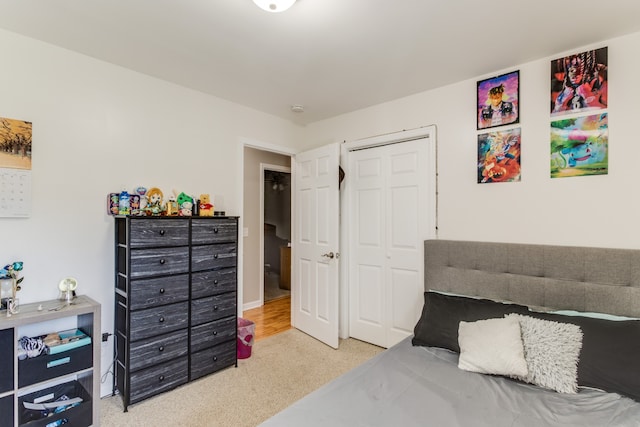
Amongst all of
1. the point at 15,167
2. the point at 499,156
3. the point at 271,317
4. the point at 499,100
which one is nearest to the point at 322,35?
Answer: the point at 499,100

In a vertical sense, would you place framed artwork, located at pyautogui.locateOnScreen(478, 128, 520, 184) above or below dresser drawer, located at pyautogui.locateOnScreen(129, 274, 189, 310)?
above

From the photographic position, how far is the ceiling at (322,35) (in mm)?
1682

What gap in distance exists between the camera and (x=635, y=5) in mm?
1654

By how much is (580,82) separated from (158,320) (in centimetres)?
335

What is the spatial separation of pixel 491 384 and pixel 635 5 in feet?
7.05

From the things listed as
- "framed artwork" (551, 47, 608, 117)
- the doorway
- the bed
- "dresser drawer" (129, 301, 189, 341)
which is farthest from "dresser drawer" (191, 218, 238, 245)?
the doorway

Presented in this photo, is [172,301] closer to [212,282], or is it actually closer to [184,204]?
[212,282]

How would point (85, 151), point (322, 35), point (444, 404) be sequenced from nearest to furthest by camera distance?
point (444, 404), point (322, 35), point (85, 151)

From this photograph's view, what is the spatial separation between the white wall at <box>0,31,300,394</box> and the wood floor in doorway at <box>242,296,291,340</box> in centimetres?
161

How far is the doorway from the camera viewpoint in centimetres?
562

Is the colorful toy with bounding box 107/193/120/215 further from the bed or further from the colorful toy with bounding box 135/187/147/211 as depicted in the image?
the bed

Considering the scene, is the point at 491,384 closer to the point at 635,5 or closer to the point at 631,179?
the point at 631,179

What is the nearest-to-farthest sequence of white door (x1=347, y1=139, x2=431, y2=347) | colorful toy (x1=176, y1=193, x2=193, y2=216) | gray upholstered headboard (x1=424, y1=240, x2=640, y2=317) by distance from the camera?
gray upholstered headboard (x1=424, y1=240, x2=640, y2=317) < colorful toy (x1=176, y1=193, x2=193, y2=216) < white door (x1=347, y1=139, x2=431, y2=347)

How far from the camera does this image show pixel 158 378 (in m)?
2.22
